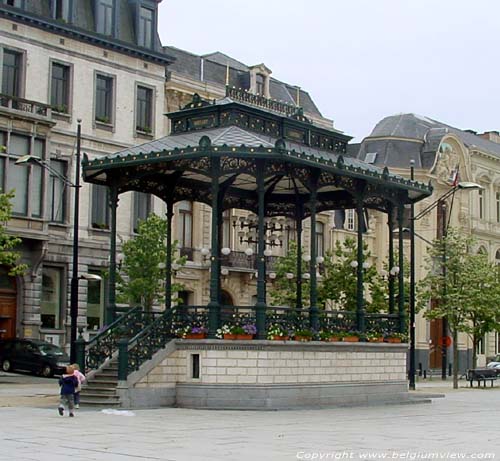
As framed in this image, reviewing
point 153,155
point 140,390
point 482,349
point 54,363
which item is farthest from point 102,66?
point 482,349

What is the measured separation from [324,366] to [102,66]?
24.5 meters

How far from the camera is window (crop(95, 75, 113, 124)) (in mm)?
47906

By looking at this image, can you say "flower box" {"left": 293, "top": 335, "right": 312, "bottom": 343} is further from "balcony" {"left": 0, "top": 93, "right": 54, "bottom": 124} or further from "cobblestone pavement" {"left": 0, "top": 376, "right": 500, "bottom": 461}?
"balcony" {"left": 0, "top": 93, "right": 54, "bottom": 124}

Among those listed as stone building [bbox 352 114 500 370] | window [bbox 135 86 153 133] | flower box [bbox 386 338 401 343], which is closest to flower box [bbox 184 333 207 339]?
flower box [bbox 386 338 401 343]

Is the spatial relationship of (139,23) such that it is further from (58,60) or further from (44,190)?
(44,190)

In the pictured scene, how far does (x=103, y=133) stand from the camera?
47.9 metres

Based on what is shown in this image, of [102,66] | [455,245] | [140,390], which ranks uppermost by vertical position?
[102,66]

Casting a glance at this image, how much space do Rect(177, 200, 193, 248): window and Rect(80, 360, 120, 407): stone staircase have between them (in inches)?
1015

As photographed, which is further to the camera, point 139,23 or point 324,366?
point 139,23

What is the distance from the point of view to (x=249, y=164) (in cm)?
2634

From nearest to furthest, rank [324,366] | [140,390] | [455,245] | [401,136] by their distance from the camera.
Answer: [140,390] < [324,366] < [455,245] < [401,136]

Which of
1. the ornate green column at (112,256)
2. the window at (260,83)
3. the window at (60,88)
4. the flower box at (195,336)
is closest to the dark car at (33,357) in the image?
the window at (60,88)

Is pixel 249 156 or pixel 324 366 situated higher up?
pixel 249 156

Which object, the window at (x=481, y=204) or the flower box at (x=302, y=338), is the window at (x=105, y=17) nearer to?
the flower box at (x=302, y=338)
